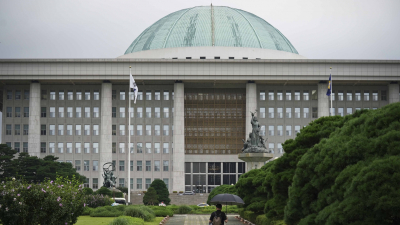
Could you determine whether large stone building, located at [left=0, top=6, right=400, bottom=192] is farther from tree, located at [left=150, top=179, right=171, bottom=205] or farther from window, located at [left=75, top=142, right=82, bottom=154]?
tree, located at [left=150, top=179, right=171, bottom=205]

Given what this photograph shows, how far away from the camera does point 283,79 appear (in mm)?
91875

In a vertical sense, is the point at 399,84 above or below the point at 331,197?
above

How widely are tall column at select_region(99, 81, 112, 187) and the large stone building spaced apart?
16 centimetres

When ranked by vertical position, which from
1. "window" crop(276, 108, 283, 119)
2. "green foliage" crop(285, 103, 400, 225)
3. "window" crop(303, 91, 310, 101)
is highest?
"window" crop(303, 91, 310, 101)

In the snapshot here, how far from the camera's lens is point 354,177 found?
17.0 m

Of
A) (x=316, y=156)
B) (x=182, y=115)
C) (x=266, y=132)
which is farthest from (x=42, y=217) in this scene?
(x=266, y=132)

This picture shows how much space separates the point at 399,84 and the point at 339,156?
81566 millimetres

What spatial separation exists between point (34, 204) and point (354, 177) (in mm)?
Answer: 13684

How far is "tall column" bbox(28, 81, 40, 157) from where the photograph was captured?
3597 inches

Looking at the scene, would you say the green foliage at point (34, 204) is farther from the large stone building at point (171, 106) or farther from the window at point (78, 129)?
the window at point (78, 129)

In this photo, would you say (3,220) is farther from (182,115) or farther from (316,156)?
(182,115)

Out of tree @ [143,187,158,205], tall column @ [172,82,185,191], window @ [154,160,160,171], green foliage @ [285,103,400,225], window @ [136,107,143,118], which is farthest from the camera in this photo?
window @ [136,107,143,118]

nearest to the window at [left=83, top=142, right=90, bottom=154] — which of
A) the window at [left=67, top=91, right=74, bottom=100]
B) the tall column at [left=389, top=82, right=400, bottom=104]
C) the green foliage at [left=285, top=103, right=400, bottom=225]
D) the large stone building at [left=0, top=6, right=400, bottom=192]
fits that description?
the large stone building at [left=0, top=6, right=400, bottom=192]

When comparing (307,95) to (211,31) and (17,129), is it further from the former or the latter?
(17,129)
